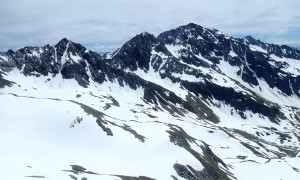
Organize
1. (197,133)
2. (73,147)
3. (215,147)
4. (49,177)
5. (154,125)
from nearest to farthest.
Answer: (49,177) → (73,147) → (154,125) → (215,147) → (197,133)

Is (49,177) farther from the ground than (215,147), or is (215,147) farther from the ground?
(49,177)

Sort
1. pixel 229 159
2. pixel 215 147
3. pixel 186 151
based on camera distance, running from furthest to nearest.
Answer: pixel 215 147
pixel 229 159
pixel 186 151

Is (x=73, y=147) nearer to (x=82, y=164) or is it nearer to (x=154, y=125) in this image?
(x=82, y=164)

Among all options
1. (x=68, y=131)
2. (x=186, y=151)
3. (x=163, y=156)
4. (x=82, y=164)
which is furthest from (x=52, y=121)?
(x=186, y=151)

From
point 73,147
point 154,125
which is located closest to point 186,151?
point 154,125

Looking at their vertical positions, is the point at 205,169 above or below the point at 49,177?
below

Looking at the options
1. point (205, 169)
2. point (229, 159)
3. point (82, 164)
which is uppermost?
point (82, 164)

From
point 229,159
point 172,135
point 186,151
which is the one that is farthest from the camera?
point 229,159

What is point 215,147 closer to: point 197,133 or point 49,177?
point 197,133

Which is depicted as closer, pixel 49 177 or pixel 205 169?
pixel 49 177
